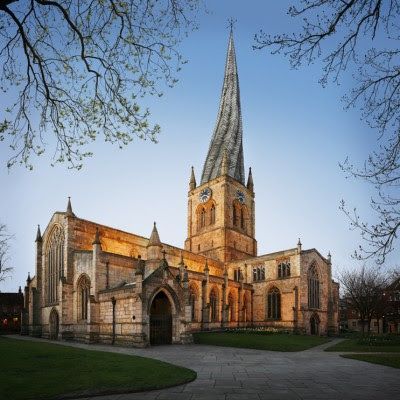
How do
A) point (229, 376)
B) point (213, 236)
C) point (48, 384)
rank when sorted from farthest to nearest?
point (213, 236) → point (229, 376) → point (48, 384)

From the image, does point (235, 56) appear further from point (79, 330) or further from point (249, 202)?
point (79, 330)

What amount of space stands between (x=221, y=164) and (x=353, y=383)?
53740 mm

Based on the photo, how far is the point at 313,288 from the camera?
52.3 meters

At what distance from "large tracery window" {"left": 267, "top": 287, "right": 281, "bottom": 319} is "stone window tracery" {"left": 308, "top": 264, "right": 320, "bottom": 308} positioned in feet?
12.5

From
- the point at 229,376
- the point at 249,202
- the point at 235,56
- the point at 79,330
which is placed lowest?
the point at 79,330

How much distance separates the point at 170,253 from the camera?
5059 centimetres

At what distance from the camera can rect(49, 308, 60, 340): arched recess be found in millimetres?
38753

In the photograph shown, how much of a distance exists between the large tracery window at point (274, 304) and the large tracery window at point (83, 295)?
2501cm

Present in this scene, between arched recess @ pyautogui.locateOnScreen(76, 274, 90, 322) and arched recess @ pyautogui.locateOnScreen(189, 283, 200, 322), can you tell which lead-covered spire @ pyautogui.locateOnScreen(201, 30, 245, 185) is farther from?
arched recess @ pyautogui.locateOnScreen(76, 274, 90, 322)

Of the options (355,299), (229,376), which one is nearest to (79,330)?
(229,376)

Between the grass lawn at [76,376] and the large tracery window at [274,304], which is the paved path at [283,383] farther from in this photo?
the large tracery window at [274,304]

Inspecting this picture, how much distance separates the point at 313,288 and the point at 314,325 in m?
4.56

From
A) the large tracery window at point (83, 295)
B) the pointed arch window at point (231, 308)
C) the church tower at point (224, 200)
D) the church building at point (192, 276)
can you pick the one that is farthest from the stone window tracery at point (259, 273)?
the large tracery window at point (83, 295)

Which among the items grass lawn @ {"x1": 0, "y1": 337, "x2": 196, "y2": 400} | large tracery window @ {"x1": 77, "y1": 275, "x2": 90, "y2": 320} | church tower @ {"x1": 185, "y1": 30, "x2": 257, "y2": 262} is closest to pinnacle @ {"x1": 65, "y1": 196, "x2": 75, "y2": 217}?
large tracery window @ {"x1": 77, "y1": 275, "x2": 90, "y2": 320}
